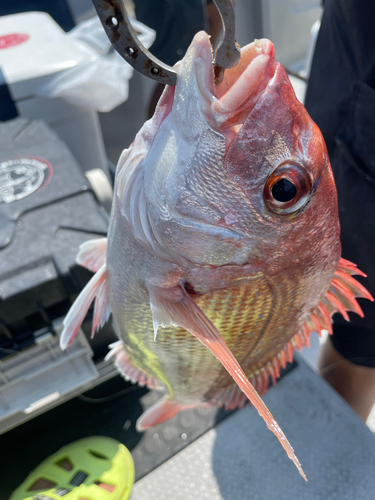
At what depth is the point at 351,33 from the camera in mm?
978

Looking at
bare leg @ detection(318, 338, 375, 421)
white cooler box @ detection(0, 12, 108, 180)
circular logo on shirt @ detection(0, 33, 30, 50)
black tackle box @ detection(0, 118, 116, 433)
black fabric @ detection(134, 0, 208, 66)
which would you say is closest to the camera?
black tackle box @ detection(0, 118, 116, 433)

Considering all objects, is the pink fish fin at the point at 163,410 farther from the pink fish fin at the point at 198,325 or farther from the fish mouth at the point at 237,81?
the fish mouth at the point at 237,81

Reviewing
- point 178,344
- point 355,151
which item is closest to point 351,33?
point 355,151

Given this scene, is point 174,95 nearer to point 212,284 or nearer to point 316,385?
point 212,284

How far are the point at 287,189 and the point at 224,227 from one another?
10 cm

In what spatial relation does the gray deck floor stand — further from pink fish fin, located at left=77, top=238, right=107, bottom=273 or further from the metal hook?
the metal hook

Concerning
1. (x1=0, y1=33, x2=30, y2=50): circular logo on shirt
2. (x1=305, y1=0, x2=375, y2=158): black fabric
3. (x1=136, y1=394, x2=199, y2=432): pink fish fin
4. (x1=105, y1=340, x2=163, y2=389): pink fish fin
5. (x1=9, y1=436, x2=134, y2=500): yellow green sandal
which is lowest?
(x1=9, y1=436, x2=134, y2=500): yellow green sandal

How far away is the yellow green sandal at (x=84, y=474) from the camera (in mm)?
931

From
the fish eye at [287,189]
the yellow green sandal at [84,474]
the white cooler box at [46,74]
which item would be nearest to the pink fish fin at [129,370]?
the yellow green sandal at [84,474]

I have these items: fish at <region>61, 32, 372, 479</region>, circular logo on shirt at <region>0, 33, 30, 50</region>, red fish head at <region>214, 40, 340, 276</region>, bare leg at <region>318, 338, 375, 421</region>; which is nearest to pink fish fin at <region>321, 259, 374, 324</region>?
fish at <region>61, 32, 372, 479</region>

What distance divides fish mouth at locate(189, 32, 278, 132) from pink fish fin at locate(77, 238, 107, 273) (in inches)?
16.8

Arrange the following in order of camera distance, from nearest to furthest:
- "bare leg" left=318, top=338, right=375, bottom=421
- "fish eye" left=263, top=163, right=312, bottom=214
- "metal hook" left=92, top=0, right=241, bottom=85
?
"metal hook" left=92, top=0, right=241, bottom=85 < "fish eye" left=263, top=163, right=312, bottom=214 < "bare leg" left=318, top=338, right=375, bottom=421

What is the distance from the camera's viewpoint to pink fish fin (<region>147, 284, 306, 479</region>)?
44cm

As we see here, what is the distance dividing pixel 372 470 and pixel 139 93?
2.71 metres
